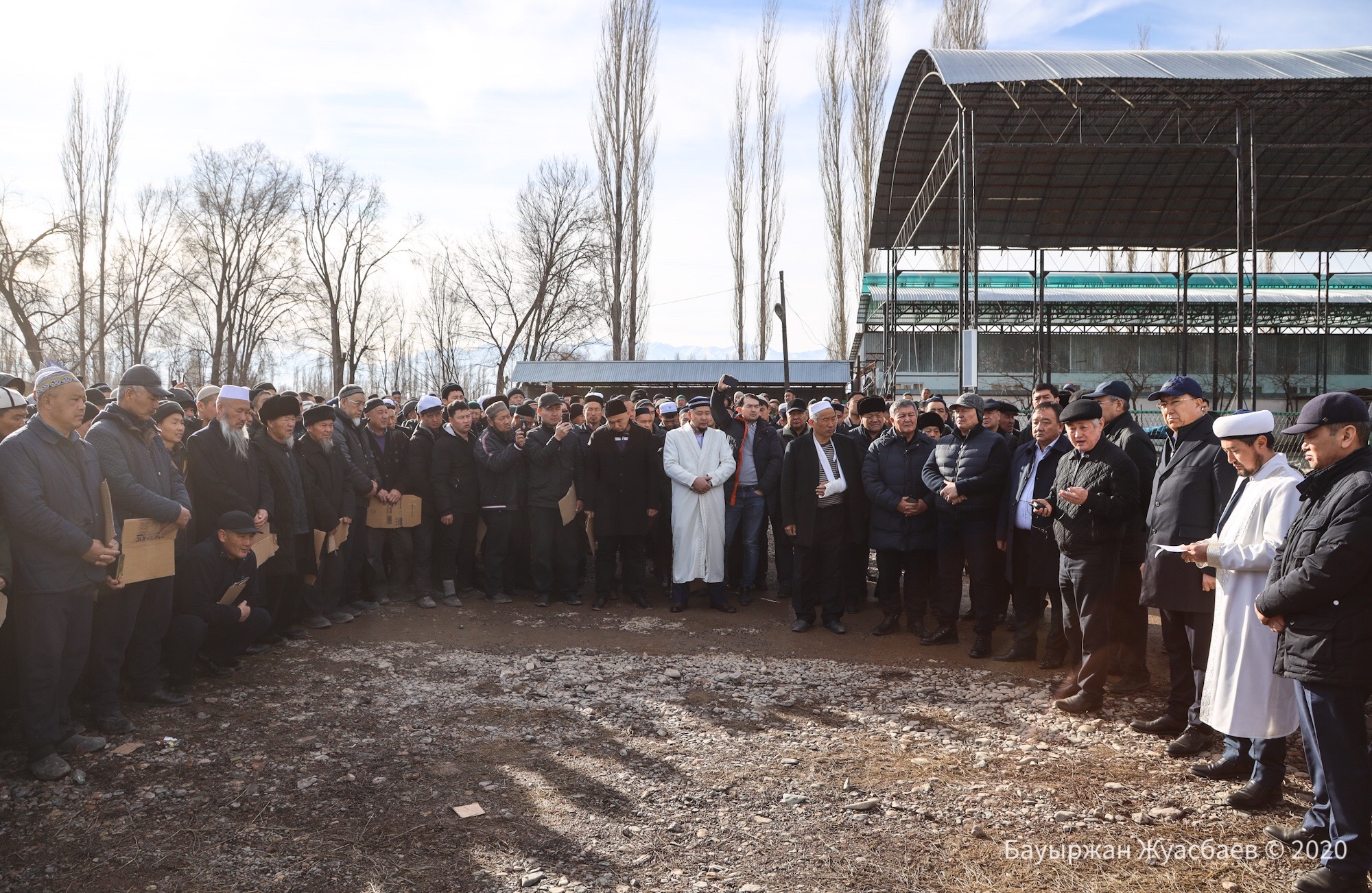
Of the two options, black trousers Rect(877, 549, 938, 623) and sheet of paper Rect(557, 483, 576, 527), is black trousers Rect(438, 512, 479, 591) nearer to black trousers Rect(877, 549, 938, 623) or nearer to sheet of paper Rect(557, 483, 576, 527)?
sheet of paper Rect(557, 483, 576, 527)

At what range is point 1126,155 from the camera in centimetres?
2042

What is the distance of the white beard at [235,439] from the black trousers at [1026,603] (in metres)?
5.87

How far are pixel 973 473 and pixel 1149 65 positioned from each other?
518 inches

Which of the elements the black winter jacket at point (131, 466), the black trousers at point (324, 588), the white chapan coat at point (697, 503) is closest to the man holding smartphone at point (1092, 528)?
the white chapan coat at point (697, 503)

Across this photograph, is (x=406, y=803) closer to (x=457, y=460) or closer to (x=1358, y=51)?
(x=457, y=460)

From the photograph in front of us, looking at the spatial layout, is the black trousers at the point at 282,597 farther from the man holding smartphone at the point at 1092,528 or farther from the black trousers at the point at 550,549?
the man holding smartphone at the point at 1092,528

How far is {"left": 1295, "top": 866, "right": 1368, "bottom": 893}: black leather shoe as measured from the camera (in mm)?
3121

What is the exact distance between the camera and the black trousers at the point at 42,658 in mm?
4246

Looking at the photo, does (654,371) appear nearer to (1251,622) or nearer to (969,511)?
(969,511)

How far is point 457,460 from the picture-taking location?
839 cm

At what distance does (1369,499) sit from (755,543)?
6.02 metres

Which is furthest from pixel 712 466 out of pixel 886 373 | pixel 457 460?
pixel 886 373

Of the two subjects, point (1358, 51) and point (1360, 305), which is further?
point (1360, 305)

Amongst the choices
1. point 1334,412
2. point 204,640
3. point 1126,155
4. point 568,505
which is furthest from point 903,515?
point 1126,155
